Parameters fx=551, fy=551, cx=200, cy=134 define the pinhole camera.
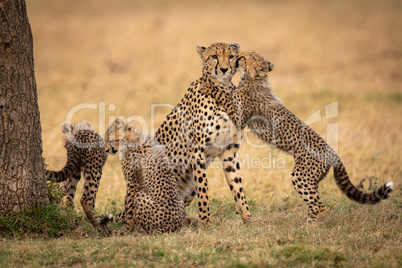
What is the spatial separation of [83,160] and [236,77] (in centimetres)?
791

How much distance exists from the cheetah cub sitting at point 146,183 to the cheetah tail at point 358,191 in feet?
4.89

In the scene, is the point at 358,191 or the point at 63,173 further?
the point at 63,173

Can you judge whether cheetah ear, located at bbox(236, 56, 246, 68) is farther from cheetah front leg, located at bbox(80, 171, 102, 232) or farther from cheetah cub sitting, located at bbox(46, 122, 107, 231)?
cheetah front leg, located at bbox(80, 171, 102, 232)

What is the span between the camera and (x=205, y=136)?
504cm

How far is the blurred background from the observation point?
778 cm

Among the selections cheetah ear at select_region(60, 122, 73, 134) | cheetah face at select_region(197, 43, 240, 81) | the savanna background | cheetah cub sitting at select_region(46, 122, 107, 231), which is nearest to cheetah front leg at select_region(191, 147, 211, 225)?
the savanna background

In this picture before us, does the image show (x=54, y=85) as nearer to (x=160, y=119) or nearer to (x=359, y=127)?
(x=160, y=119)

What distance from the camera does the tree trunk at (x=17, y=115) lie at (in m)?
4.39

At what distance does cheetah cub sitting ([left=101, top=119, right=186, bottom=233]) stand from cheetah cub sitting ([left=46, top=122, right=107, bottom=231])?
0.90 feet

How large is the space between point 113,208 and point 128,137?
0.86 meters

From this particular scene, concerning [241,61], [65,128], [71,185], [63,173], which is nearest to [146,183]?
[63,173]

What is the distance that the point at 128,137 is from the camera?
5.23 meters

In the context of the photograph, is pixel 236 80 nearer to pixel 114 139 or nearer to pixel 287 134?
pixel 287 134

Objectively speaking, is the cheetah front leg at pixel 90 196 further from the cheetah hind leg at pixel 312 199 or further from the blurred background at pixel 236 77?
the cheetah hind leg at pixel 312 199
